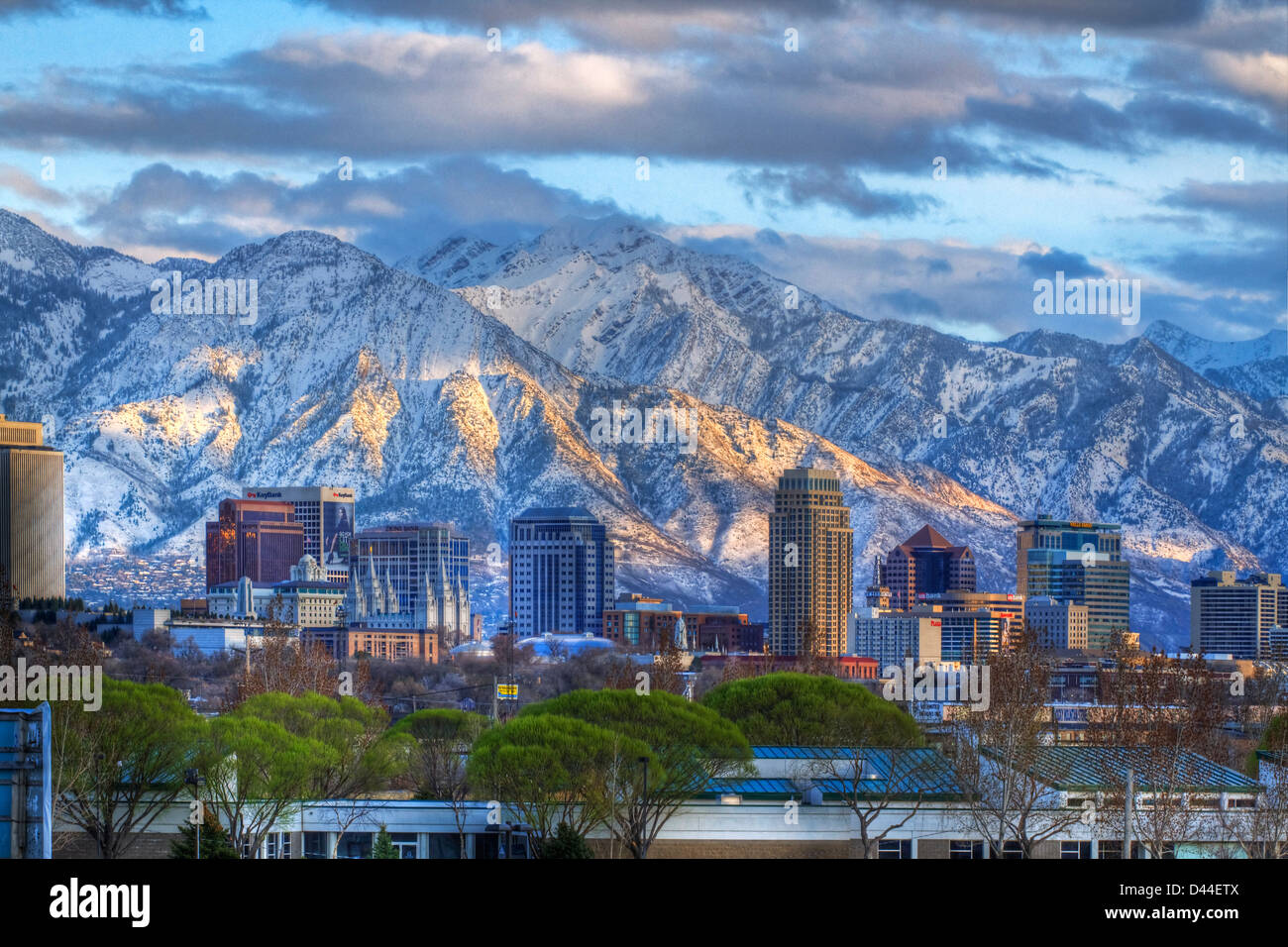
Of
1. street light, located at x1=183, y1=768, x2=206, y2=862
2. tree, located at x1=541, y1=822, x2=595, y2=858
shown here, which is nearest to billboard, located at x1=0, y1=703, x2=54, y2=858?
street light, located at x1=183, y1=768, x2=206, y2=862

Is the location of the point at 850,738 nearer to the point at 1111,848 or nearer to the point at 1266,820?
the point at 1111,848

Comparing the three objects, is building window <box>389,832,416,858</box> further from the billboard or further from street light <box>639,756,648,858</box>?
the billboard

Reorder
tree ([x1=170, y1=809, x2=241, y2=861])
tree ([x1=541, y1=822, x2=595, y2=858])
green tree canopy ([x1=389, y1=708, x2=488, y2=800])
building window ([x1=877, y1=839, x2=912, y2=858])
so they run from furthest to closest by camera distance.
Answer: green tree canopy ([x1=389, y1=708, x2=488, y2=800])
building window ([x1=877, y1=839, x2=912, y2=858])
tree ([x1=541, y1=822, x2=595, y2=858])
tree ([x1=170, y1=809, x2=241, y2=861])

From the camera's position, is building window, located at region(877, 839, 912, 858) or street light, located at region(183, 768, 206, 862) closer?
street light, located at region(183, 768, 206, 862)

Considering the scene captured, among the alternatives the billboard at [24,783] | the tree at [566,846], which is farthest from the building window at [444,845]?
the billboard at [24,783]

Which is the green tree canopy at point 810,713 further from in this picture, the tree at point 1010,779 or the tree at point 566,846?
the tree at point 566,846
